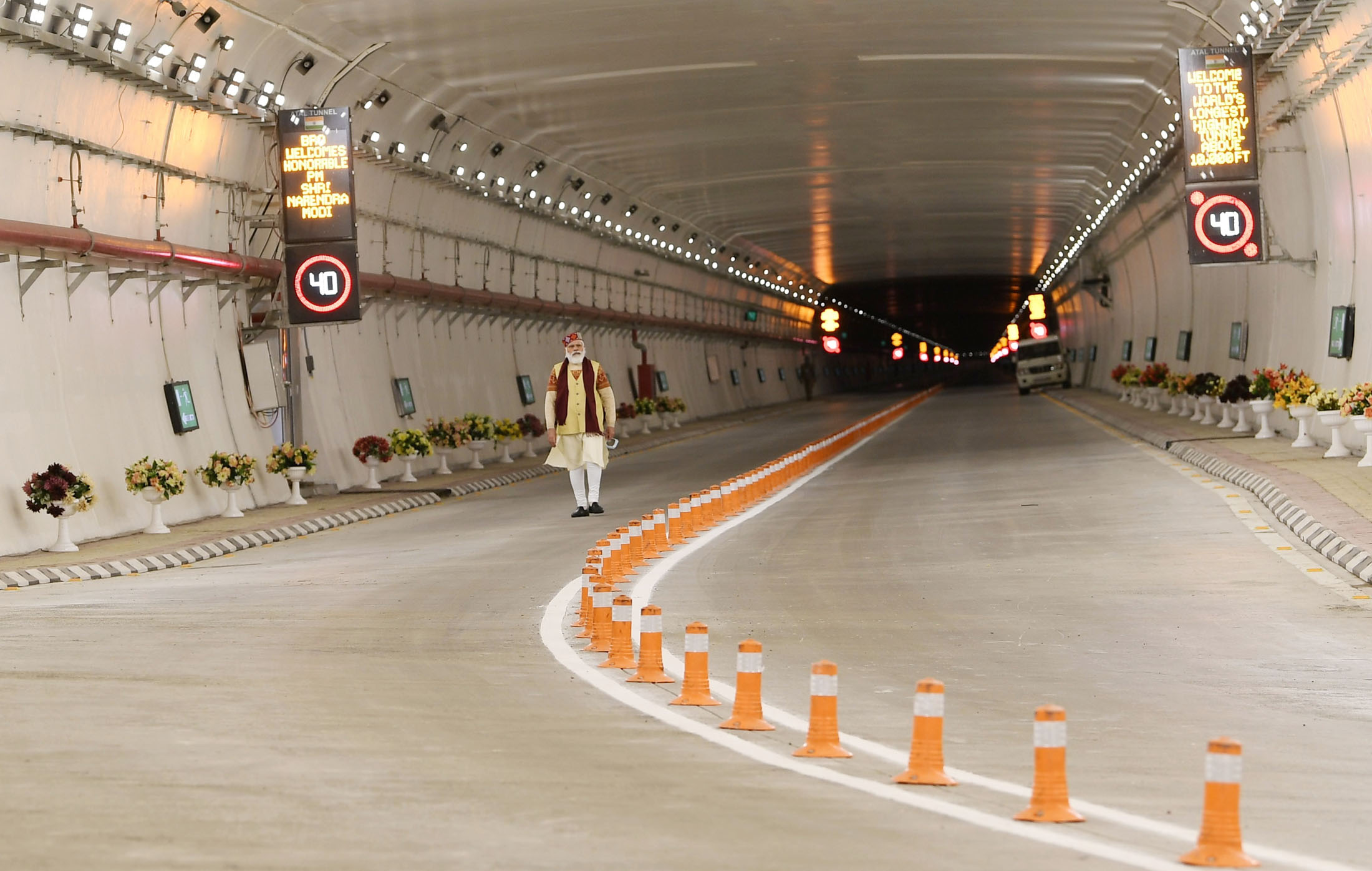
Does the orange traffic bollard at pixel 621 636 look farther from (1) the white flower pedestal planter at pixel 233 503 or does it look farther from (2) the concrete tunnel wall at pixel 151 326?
(1) the white flower pedestal planter at pixel 233 503

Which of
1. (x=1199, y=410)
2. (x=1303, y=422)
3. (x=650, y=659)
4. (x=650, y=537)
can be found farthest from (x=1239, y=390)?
(x=650, y=659)

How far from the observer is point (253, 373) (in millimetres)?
29312

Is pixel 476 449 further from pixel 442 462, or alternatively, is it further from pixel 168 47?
pixel 168 47

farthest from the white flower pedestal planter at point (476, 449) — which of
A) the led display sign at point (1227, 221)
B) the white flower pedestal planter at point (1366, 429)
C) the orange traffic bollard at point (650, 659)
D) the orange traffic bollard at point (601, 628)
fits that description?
the orange traffic bollard at point (650, 659)

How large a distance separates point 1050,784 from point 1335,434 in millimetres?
20661

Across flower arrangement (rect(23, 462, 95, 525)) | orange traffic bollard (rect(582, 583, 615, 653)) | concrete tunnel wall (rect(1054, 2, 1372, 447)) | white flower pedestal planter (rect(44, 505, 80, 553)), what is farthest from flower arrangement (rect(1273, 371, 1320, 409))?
orange traffic bollard (rect(582, 583, 615, 653))

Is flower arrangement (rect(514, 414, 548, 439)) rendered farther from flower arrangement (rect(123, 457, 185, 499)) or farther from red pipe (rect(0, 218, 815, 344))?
flower arrangement (rect(123, 457, 185, 499))

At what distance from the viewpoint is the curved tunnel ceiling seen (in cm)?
2848

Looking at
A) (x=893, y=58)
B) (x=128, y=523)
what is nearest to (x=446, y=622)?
(x=128, y=523)

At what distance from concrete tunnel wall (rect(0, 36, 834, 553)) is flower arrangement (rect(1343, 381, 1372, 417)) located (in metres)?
16.1

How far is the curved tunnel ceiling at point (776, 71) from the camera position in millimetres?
28484

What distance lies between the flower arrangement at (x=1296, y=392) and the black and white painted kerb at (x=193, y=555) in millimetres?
14088

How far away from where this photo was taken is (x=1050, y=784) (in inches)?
265

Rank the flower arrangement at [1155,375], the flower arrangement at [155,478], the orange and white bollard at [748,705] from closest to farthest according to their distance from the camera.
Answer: the orange and white bollard at [748,705] < the flower arrangement at [155,478] < the flower arrangement at [1155,375]
